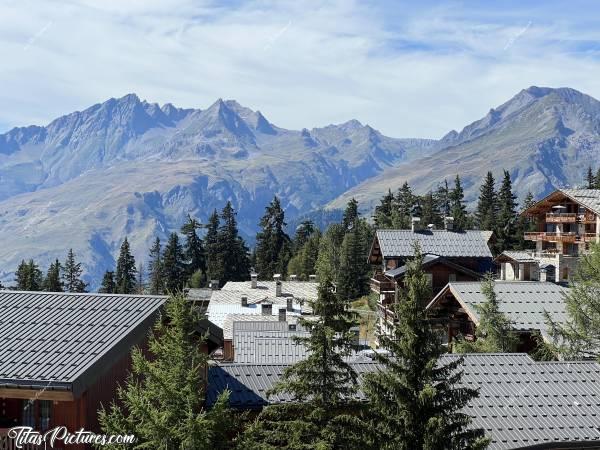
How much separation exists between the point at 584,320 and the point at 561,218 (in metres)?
40.7

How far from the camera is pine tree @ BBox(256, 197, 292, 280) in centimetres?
10719

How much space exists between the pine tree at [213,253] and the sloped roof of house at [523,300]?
65.1 meters

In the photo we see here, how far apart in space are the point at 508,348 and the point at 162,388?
2159 centimetres

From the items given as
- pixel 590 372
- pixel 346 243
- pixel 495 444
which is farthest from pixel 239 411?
pixel 346 243

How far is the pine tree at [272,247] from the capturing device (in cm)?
10719

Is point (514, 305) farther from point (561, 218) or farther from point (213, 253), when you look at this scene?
point (213, 253)

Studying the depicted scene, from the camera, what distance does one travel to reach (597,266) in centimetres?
3005

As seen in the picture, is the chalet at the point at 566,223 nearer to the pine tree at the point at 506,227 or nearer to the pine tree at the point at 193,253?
the pine tree at the point at 506,227

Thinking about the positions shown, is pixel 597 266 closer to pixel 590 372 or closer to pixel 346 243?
pixel 590 372

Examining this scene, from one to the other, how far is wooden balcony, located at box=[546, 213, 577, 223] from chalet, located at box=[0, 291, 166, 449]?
54.3 m

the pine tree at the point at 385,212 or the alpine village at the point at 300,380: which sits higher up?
the pine tree at the point at 385,212

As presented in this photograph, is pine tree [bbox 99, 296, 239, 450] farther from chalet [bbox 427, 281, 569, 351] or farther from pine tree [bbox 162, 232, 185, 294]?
pine tree [bbox 162, 232, 185, 294]

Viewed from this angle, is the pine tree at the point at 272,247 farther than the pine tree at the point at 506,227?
Yes

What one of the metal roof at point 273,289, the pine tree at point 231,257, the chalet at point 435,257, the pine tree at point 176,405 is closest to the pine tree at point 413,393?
the pine tree at point 176,405
